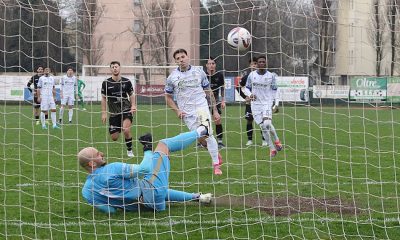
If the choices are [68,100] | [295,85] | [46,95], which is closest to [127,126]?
[295,85]

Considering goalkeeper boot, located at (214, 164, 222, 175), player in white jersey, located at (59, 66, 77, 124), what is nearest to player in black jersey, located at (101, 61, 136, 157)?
goalkeeper boot, located at (214, 164, 222, 175)

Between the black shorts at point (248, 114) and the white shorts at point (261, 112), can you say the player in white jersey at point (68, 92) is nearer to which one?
the black shorts at point (248, 114)

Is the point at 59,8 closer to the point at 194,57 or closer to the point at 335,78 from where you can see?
the point at 194,57

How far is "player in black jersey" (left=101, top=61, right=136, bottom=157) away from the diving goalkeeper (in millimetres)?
4127

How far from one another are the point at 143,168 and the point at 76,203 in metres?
1.32

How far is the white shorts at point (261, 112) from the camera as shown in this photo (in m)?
11.9

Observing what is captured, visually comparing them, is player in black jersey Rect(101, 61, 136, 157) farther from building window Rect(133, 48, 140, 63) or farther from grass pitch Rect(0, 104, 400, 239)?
building window Rect(133, 48, 140, 63)

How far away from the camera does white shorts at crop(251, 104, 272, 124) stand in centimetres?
1188

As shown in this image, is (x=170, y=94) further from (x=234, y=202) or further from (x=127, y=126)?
(x=234, y=202)

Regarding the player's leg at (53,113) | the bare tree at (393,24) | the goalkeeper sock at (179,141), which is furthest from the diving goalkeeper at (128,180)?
the player's leg at (53,113)

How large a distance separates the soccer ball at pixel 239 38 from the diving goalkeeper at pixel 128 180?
6.21 ft

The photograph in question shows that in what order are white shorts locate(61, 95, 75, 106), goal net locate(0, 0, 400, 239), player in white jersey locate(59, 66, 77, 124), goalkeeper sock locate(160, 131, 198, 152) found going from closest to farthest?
goal net locate(0, 0, 400, 239)
goalkeeper sock locate(160, 131, 198, 152)
player in white jersey locate(59, 66, 77, 124)
white shorts locate(61, 95, 75, 106)

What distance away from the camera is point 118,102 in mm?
11695

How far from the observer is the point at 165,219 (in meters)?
6.47
